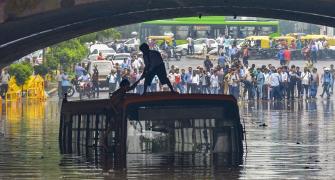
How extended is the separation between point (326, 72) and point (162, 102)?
37.5 m

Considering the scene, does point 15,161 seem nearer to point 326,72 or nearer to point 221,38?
point 326,72

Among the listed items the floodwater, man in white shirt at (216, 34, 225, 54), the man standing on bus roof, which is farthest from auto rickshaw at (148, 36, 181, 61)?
the man standing on bus roof

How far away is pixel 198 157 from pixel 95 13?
36.9ft

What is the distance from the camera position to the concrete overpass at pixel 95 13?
3009 cm

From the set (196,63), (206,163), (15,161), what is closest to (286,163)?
(206,163)

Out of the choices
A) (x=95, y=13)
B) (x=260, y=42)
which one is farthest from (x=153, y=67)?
(x=260, y=42)

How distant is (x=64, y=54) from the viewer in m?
71.2

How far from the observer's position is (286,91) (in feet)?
198

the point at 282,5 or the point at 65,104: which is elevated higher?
the point at 282,5

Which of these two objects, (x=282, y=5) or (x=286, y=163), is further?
(x=282, y=5)

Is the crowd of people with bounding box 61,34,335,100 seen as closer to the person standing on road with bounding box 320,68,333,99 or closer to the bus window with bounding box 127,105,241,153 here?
the person standing on road with bounding box 320,68,333,99

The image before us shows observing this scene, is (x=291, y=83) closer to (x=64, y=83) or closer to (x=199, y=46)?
(x=64, y=83)

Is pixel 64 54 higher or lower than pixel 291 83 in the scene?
higher

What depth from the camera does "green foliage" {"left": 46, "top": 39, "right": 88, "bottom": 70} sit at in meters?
69.6
